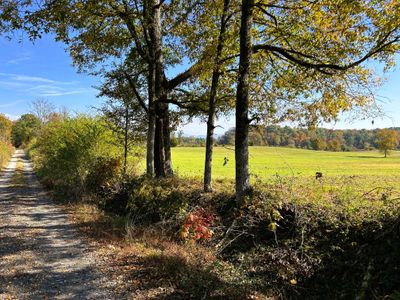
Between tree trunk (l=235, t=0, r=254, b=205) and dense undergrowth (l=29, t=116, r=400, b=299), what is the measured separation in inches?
20.6

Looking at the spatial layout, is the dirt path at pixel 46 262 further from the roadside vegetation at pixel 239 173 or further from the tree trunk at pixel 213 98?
the tree trunk at pixel 213 98

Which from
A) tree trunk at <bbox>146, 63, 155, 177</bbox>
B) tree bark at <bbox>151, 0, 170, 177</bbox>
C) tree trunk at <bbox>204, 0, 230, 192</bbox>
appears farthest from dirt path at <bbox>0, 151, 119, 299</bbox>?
tree trunk at <bbox>204, 0, 230, 192</bbox>

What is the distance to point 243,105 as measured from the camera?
32.9ft

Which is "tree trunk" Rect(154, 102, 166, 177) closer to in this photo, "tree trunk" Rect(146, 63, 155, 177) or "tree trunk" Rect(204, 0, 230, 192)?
"tree trunk" Rect(146, 63, 155, 177)

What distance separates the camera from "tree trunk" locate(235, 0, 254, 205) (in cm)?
991

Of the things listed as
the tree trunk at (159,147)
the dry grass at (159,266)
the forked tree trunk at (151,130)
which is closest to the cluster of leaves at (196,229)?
the dry grass at (159,266)

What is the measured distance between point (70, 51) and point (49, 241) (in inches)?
359

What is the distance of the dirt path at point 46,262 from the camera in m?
6.30

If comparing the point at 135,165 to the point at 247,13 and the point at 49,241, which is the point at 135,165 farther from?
the point at 247,13

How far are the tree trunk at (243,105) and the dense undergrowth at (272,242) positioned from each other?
52 centimetres

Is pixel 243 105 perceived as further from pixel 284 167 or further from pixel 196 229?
pixel 284 167

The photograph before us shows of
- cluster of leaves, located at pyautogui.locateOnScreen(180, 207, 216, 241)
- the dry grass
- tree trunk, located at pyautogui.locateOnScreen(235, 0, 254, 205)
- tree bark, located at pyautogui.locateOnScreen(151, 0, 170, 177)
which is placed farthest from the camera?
tree bark, located at pyautogui.locateOnScreen(151, 0, 170, 177)

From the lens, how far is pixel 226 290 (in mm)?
6230

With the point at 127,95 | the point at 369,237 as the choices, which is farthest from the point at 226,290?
the point at 127,95
